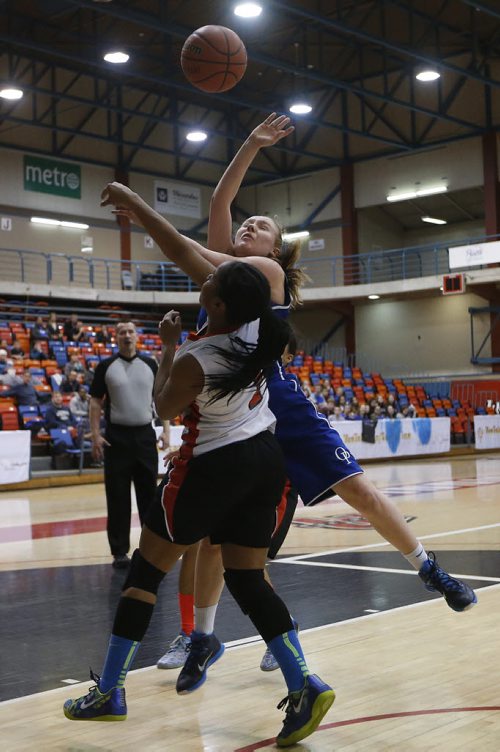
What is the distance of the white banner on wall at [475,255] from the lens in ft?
82.0

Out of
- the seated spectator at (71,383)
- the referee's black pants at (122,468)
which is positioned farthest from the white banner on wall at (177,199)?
the referee's black pants at (122,468)

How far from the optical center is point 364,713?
3.25 meters

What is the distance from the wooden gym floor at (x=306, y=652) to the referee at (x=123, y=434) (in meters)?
0.36

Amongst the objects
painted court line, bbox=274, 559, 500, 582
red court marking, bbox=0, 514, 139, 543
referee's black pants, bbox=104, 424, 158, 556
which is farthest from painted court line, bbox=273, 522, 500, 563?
red court marking, bbox=0, 514, 139, 543

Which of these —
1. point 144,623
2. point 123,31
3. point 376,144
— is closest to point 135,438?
point 144,623

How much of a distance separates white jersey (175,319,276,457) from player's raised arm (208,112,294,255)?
81 cm

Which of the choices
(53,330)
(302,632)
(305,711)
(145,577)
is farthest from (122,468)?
(53,330)

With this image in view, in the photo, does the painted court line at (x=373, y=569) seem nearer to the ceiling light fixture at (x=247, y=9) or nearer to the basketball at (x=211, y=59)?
the basketball at (x=211, y=59)

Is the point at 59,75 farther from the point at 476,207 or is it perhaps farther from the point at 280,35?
the point at 476,207

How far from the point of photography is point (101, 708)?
3020mm

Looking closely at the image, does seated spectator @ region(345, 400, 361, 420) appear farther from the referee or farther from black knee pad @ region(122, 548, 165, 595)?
black knee pad @ region(122, 548, 165, 595)

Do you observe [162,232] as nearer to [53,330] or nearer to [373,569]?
[373,569]

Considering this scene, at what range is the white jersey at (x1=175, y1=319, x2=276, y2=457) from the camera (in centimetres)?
301

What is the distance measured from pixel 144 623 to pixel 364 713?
852mm
